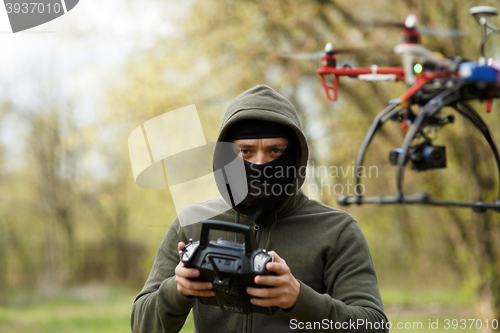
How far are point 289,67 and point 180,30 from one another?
8.23 feet

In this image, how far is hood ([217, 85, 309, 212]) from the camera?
2.50 metres

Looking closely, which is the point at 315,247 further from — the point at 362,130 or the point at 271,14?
the point at 362,130

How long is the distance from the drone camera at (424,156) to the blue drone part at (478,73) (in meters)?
0.26

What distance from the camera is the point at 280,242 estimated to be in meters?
2.47

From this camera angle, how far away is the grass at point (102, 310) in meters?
12.4

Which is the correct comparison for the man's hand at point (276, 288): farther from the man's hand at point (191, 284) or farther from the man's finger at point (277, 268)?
the man's hand at point (191, 284)

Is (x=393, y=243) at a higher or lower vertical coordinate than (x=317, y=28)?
lower

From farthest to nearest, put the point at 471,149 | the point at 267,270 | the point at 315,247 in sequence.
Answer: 1. the point at 471,149
2. the point at 315,247
3. the point at 267,270

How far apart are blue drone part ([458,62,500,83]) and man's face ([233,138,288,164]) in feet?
4.13

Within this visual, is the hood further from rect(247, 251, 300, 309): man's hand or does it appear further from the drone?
the drone

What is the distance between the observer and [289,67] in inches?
359

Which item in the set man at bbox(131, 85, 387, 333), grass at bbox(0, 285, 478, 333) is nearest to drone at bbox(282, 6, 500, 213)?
man at bbox(131, 85, 387, 333)

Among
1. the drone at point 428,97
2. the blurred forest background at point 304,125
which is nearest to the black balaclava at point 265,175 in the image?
the drone at point 428,97

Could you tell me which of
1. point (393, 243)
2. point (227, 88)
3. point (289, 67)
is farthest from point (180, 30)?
point (393, 243)
